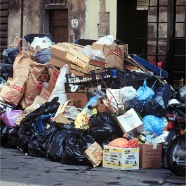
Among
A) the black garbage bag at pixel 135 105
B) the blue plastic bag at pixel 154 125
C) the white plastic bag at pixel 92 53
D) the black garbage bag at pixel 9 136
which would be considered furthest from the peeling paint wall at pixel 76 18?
the blue plastic bag at pixel 154 125

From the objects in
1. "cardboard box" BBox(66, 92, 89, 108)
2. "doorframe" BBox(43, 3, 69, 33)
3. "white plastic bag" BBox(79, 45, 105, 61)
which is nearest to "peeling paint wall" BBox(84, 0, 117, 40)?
"doorframe" BBox(43, 3, 69, 33)

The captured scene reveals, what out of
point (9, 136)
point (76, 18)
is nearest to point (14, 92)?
point (9, 136)

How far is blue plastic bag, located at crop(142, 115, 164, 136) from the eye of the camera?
9.95 metres

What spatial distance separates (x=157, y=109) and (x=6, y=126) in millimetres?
2963

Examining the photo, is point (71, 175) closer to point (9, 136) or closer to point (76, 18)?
point (9, 136)

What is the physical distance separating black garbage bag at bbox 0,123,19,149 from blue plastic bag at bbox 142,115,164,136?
2.50 meters

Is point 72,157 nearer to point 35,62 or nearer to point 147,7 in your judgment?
point 35,62

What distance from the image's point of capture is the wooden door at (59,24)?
15320 mm

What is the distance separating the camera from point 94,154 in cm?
959

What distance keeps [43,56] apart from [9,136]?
195 cm

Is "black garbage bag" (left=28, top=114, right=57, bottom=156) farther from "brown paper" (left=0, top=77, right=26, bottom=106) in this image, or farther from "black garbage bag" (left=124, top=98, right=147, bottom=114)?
"brown paper" (left=0, top=77, right=26, bottom=106)

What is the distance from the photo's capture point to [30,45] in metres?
13.5

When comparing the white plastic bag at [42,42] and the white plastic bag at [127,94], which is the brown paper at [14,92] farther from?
the white plastic bag at [127,94]

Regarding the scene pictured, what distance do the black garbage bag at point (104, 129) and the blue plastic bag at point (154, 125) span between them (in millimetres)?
416
